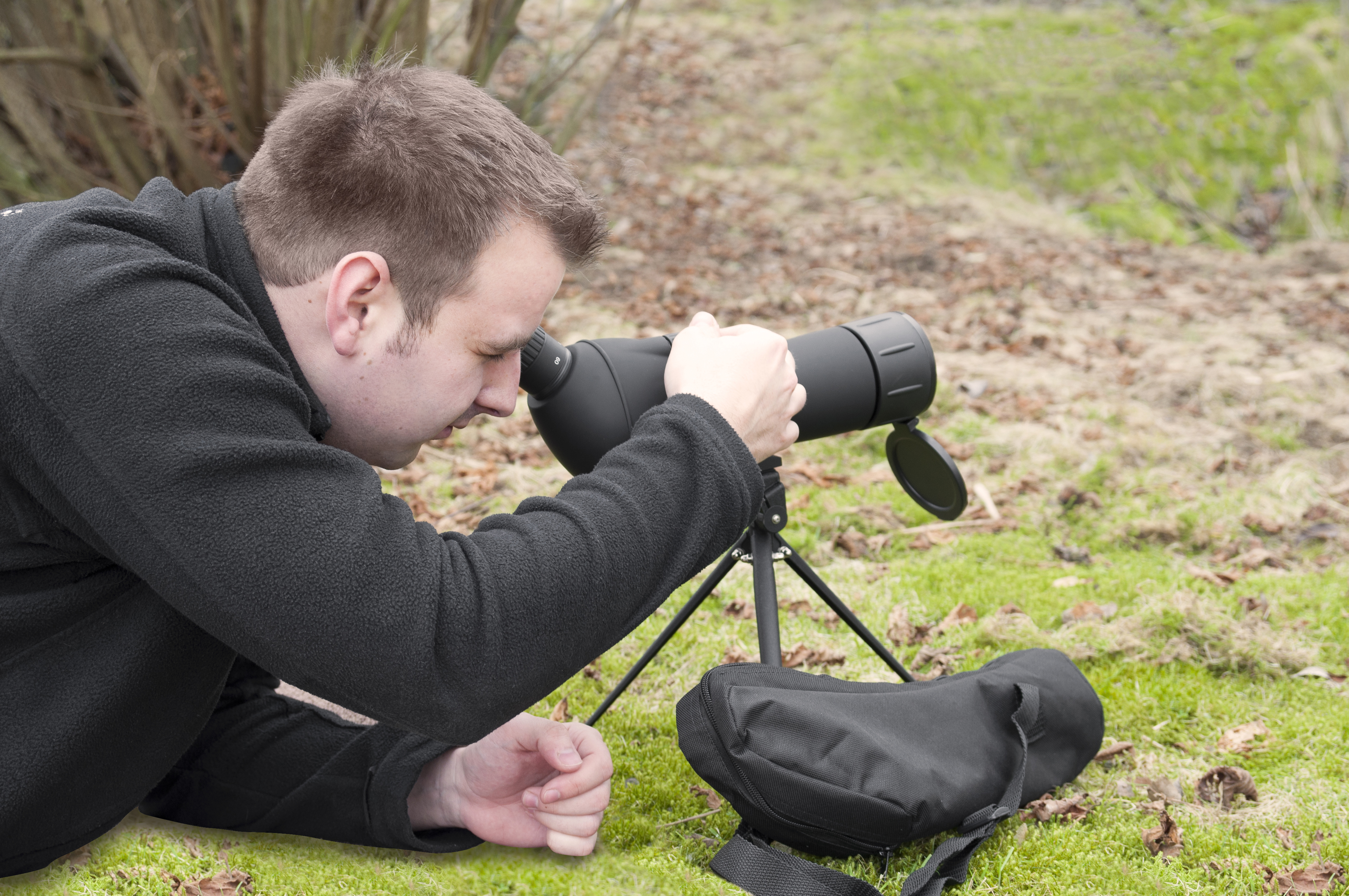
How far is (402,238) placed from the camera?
1.45 meters

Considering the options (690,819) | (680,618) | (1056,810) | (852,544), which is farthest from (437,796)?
(852,544)

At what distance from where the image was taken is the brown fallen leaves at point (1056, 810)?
2115mm

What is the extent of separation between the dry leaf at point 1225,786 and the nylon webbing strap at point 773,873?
88cm

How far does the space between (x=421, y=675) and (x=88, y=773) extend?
63 centimetres

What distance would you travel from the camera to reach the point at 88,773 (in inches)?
62.0

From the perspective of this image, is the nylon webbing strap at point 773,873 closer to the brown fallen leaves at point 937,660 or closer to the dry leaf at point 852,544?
the brown fallen leaves at point 937,660

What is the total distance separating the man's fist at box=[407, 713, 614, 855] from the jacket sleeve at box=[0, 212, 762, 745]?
456 mm

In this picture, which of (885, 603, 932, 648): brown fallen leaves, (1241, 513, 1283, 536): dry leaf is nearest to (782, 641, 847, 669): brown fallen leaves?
(885, 603, 932, 648): brown fallen leaves

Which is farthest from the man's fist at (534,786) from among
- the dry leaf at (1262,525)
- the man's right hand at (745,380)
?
the dry leaf at (1262,525)

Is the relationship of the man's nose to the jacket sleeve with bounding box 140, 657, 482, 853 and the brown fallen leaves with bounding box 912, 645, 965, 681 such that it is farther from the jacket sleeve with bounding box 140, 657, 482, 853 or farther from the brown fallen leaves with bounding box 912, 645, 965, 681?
the brown fallen leaves with bounding box 912, 645, 965, 681

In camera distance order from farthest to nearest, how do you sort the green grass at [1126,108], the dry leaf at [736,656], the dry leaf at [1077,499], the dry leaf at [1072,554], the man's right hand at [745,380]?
the green grass at [1126,108]
the dry leaf at [1077,499]
the dry leaf at [1072,554]
the dry leaf at [736,656]
the man's right hand at [745,380]

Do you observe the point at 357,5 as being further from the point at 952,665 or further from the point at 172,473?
the point at 172,473

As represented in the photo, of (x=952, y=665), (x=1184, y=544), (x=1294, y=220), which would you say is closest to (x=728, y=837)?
(x=952, y=665)

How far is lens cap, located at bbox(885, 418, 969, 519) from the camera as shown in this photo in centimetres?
229
